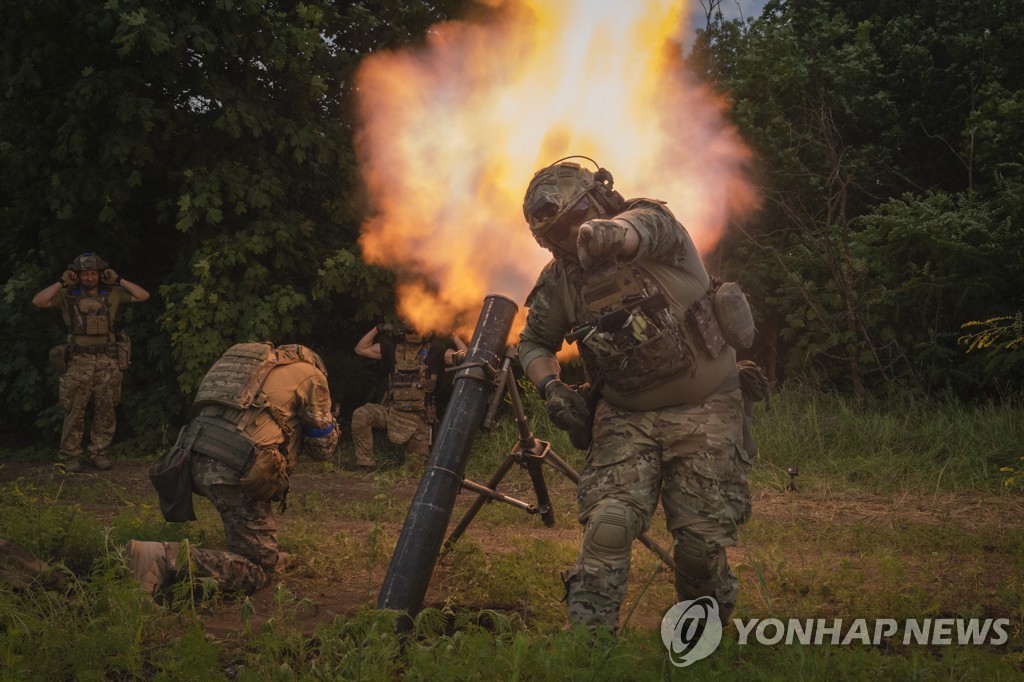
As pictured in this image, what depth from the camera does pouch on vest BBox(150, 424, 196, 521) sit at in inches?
192

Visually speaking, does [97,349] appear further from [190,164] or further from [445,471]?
[445,471]

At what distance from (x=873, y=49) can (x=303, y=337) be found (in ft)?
29.7

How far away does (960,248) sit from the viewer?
8.78 metres

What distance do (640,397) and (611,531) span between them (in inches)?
24.3

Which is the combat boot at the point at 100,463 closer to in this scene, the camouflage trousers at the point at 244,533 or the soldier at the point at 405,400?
the soldier at the point at 405,400

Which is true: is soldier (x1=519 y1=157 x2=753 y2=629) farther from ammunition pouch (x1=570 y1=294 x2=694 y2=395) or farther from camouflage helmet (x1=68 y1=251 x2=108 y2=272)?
camouflage helmet (x1=68 y1=251 x2=108 y2=272)

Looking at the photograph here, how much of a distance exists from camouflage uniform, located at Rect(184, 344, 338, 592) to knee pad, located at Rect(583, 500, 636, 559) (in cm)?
216

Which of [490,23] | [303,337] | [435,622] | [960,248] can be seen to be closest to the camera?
[435,622]

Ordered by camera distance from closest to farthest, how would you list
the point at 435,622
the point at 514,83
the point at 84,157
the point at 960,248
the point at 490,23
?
1. the point at 435,622
2. the point at 514,83
3. the point at 490,23
4. the point at 960,248
5. the point at 84,157

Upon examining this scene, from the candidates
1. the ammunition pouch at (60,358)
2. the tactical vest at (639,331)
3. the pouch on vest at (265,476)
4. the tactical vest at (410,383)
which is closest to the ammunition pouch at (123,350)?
the ammunition pouch at (60,358)

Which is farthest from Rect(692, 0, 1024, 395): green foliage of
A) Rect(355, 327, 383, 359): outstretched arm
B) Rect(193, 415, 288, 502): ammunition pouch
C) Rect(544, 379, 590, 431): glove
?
Rect(193, 415, 288, 502): ammunition pouch

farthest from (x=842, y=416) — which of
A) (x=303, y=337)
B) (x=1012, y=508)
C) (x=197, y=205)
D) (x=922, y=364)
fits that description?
(x=197, y=205)

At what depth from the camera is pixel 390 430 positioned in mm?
9625

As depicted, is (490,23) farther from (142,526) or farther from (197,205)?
(142,526)
